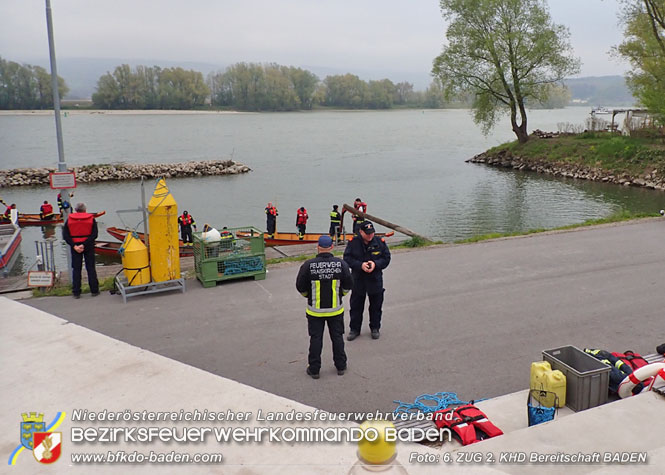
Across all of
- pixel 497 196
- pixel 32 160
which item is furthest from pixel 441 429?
pixel 32 160

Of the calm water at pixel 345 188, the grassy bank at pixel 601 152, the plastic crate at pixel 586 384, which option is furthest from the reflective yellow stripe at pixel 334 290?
the grassy bank at pixel 601 152

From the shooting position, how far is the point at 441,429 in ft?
17.8

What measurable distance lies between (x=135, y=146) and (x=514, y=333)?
7804 cm

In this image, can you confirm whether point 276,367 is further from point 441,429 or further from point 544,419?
point 544,419

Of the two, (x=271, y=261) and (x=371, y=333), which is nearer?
(x=371, y=333)

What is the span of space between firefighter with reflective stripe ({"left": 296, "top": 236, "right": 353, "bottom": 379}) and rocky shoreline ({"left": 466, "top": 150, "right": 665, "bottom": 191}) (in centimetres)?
3774

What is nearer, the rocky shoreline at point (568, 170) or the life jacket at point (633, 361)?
the life jacket at point (633, 361)

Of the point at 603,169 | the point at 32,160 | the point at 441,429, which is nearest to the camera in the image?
the point at 441,429

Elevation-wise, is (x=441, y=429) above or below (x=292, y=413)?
below

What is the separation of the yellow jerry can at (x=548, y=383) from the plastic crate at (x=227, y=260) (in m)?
6.19

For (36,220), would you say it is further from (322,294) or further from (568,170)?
(568,170)

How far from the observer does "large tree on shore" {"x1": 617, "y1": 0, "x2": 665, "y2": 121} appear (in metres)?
42.6

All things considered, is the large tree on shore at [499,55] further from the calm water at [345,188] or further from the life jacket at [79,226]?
the life jacket at [79,226]

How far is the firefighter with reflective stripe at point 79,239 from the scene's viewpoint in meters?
9.92
